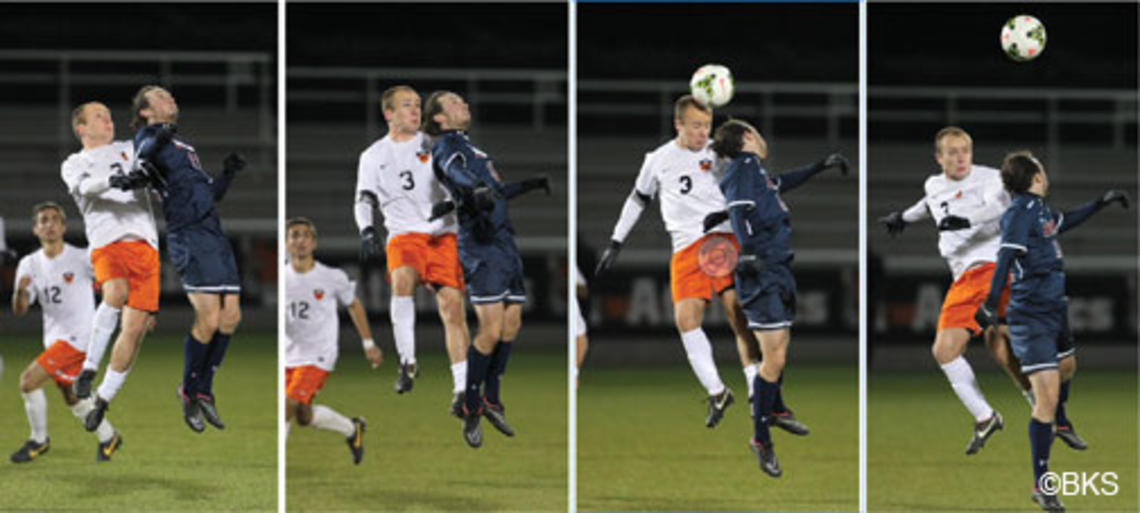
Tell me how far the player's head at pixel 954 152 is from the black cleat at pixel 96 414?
4383 millimetres

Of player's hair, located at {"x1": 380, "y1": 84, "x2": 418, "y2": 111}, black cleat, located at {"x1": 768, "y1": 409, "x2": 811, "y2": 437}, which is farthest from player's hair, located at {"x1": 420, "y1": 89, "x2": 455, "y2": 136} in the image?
black cleat, located at {"x1": 768, "y1": 409, "x2": 811, "y2": 437}

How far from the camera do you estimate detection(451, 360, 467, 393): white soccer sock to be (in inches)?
274

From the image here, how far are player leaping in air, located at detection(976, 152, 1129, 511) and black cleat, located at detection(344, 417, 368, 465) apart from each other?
311 centimetres

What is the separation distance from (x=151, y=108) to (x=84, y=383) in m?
1.42

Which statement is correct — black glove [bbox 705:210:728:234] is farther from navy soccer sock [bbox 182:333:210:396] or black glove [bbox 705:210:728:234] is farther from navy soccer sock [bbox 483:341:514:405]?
navy soccer sock [bbox 182:333:210:396]

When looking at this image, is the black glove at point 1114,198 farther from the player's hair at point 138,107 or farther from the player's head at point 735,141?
the player's hair at point 138,107

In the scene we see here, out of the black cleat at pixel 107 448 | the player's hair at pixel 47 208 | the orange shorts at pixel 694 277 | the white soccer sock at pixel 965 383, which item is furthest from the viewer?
the black cleat at pixel 107 448

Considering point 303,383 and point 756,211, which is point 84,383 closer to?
point 303,383

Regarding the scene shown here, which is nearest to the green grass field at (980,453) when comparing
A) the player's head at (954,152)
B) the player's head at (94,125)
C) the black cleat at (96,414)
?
the player's head at (954,152)

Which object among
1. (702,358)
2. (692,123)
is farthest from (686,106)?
(702,358)

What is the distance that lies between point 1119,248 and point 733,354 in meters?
6.26

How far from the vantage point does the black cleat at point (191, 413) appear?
23.5 feet

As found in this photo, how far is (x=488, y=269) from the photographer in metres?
6.91

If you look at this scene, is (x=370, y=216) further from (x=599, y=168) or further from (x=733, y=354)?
(x=733, y=354)
